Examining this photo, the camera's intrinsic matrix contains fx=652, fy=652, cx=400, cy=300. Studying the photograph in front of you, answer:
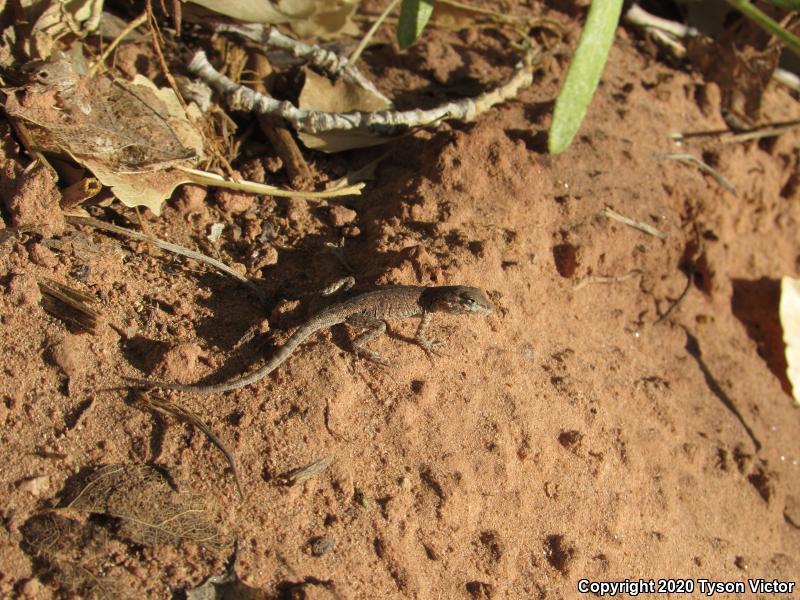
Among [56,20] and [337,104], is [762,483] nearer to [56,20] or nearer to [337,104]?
[337,104]

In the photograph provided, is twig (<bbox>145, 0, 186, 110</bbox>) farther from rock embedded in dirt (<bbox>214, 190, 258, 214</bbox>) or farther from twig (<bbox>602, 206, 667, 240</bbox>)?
twig (<bbox>602, 206, 667, 240</bbox>)

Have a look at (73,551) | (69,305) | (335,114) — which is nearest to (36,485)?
(73,551)

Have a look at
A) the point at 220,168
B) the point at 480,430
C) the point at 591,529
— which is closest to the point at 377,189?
the point at 220,168

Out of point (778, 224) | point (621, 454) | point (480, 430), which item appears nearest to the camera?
point (480, 430)

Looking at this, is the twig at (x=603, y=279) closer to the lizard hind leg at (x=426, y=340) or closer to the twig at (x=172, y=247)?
the lizard hind leg at (x=426, y=340)

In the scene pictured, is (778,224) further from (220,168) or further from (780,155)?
(220,168)

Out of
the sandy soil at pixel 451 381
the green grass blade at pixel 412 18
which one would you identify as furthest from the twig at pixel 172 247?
the green grass blade at pixel 412 18

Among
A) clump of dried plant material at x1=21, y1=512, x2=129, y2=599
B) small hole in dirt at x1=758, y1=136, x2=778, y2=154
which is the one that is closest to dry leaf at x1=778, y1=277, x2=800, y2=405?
small hole in dirt at x1=758, y1=136, x2=778, y2=154
